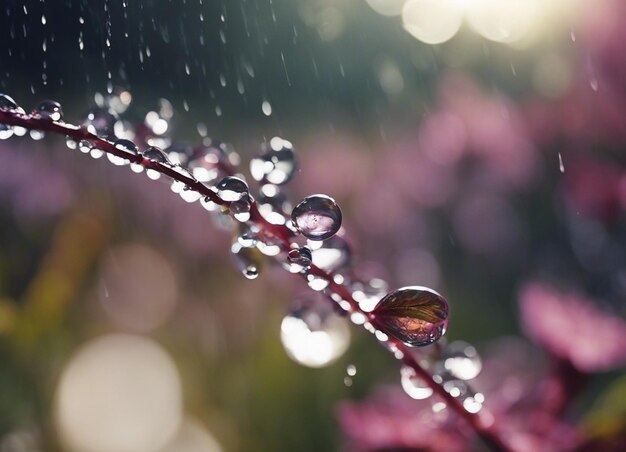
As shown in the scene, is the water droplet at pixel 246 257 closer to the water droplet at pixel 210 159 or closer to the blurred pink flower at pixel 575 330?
the water droplet at pixel 210 159

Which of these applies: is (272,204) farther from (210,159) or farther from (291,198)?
(291,198)

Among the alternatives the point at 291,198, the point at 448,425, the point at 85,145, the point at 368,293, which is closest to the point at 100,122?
the point at 85,145

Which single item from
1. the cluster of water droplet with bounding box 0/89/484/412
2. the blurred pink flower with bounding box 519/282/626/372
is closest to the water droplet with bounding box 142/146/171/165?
the cluster of water droplet with bounding box 0/89/484/412

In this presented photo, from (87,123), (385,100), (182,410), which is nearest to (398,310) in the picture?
(87,123)

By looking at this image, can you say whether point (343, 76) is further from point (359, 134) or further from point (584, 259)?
point (584, 259)

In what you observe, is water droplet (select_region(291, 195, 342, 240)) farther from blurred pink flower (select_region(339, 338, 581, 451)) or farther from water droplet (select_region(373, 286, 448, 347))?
blurred pink flower (select_region(339, 338, 581, 451))

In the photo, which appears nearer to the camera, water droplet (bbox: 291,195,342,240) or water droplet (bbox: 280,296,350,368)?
water droplet (bbox: 291,195,342,240)
